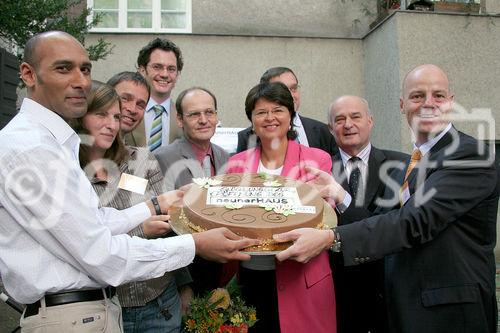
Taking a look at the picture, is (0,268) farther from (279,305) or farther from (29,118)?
(279,305)

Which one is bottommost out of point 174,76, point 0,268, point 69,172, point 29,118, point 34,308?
point 34,308

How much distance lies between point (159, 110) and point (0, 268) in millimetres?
2298

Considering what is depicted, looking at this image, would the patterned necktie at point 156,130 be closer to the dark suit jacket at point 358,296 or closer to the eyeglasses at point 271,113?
the eyeglasses at point 271,113

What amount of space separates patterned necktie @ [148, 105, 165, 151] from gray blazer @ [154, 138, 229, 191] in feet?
1.75

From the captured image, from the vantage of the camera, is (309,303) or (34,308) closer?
(34,308)

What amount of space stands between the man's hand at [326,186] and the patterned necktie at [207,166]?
2.40ft

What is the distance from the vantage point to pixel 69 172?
166 centimetres

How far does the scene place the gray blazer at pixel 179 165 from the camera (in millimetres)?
2848

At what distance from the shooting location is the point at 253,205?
2.24 metres

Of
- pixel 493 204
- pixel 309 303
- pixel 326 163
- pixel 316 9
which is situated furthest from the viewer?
pixel 316 9

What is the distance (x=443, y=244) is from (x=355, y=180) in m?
1.00

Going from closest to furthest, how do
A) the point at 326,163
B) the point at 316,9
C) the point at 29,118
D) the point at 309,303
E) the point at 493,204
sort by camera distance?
1. the point at 29,118
2. the point at 493,204
3. the point at 309,303
4. the point at 326,163
5. the point at 316,9

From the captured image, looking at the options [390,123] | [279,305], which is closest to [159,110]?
[279,305]

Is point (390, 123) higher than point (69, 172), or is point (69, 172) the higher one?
point (390, 123)
